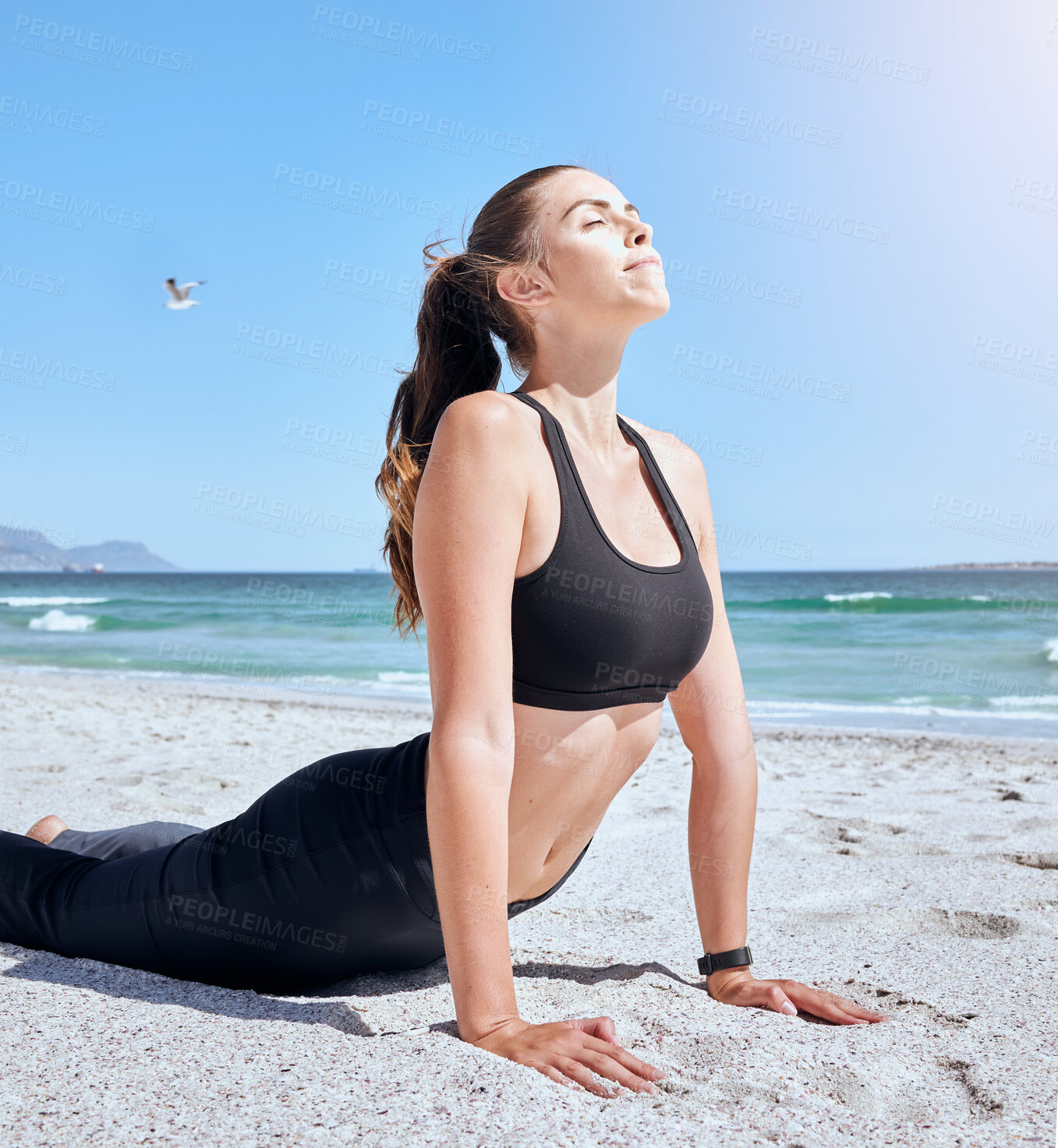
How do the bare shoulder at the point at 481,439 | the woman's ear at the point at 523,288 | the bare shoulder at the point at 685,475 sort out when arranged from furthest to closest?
the bare shoulder at the point at 685,475
the woman's ear at the point at 523,288
the bare shoulder at the point at 481,439

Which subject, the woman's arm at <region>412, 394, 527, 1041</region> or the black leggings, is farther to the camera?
the black leggings

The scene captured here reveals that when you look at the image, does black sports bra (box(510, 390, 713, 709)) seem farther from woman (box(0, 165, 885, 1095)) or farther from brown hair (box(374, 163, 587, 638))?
brown hair (box(374, 163, 587, 638))

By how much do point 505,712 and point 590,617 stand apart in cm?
24

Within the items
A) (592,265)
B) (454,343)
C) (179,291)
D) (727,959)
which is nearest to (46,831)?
(454,343)

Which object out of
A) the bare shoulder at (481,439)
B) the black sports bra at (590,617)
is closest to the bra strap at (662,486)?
the black sports bra at (590,617)

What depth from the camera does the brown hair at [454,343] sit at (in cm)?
196

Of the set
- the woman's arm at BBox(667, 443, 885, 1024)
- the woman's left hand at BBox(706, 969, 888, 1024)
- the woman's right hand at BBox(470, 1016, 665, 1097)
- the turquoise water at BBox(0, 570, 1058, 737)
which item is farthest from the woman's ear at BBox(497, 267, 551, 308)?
the woman's left hand at BBox(706, 969, 888, 1024)

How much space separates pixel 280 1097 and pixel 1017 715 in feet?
33.7

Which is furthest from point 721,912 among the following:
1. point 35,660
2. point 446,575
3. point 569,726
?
point 35,660

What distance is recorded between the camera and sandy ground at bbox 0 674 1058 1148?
125 centimetres

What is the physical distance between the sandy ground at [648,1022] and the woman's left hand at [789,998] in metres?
0.03

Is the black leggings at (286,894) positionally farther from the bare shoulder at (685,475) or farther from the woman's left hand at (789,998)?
the bare shoulder at (685,475)

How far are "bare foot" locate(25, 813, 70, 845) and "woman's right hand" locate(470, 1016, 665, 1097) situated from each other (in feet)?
5.62

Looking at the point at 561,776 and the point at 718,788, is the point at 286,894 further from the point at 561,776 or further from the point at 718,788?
the point at 718,788
